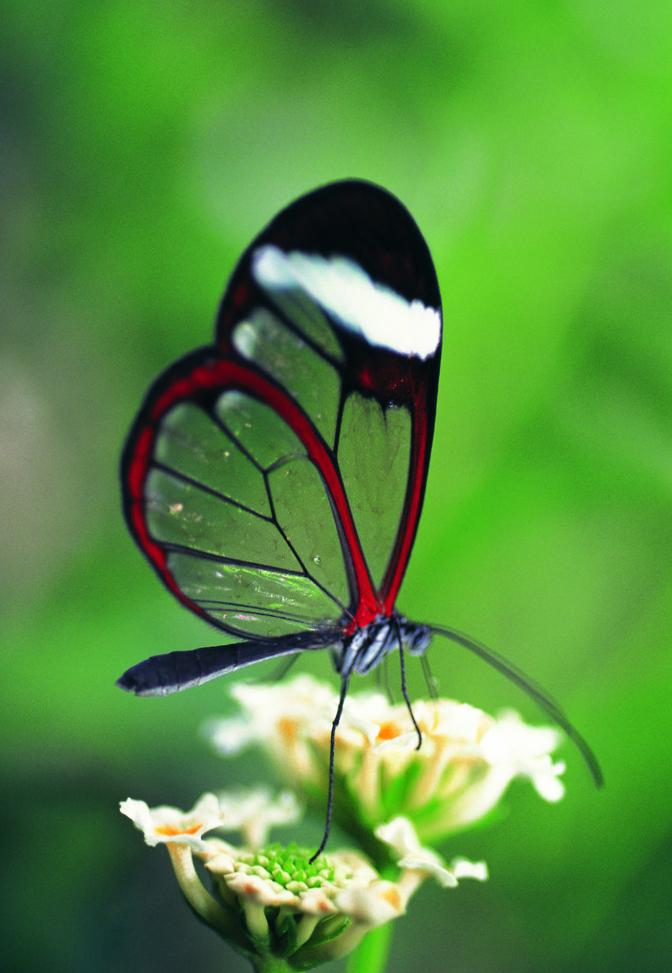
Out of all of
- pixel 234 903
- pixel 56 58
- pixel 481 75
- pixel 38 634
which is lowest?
pixel 38 634

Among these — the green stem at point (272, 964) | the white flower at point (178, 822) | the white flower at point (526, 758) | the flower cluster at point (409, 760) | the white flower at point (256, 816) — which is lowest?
the white flower at point (256, 816)

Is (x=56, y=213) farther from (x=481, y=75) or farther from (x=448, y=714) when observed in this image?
(x=448, y=714)

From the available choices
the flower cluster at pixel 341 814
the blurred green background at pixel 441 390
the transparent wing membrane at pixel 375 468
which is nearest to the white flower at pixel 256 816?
the flower cluster at pixel 341 814

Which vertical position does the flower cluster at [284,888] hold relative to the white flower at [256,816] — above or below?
above

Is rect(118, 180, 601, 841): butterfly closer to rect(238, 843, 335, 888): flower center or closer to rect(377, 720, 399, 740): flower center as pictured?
rect(377, 720, 399, 740): flower center

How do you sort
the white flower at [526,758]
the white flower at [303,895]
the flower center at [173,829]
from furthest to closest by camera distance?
the white flower at [526,758] → the flower center at [173,829] → the white flower at [303,895]

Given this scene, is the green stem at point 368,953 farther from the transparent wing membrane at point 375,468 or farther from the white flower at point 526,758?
the transparent wing membrane at point 375,468

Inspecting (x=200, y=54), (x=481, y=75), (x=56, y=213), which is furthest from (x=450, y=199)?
(x=56, y=213)
